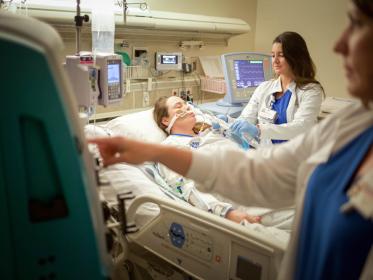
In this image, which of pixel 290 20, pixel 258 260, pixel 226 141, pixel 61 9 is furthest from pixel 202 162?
pixel 290 20

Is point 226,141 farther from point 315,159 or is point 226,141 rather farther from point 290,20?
point 290,20

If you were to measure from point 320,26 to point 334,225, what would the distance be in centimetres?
371

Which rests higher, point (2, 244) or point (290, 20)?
point (290, 20)

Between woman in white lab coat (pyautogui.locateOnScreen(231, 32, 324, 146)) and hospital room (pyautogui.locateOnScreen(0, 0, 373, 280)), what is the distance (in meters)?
0.01

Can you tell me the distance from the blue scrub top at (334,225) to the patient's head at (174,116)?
5.53 feet

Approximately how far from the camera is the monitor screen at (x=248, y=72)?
355 cm

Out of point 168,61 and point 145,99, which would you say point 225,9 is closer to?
point 168,61

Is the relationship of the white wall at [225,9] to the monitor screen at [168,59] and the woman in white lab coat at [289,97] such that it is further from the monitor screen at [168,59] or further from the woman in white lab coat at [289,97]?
the woman in white lab coat at [289,97]

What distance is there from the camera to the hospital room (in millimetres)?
795

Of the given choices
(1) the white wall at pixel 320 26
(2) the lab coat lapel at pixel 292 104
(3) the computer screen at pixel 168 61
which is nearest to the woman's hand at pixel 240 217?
(2) the lab coat lapel at pixel 292 104

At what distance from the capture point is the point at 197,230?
161 cm

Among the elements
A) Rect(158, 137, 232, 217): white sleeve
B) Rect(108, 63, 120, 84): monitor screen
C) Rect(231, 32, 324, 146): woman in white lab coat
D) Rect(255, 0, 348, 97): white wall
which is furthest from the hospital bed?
Rect(255, 0, 348, 97): white wall

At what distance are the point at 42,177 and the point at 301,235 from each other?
0.68m

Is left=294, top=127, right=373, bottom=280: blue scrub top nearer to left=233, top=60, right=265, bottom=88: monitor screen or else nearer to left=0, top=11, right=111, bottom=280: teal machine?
left=0, top=11, right=111, bottom=280: teal machine
